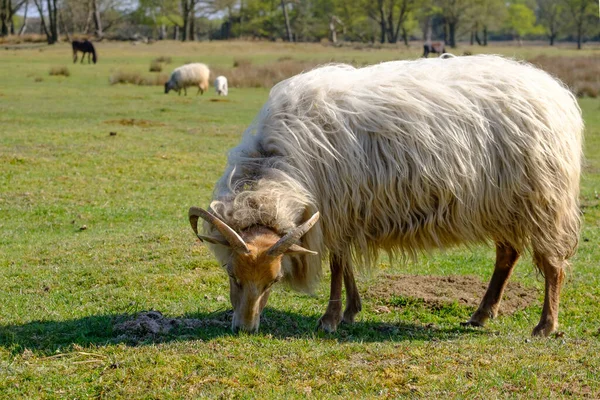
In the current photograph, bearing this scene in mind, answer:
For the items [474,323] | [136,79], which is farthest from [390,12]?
[474,323]

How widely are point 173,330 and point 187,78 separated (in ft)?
107

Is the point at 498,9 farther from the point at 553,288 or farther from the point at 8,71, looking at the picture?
the point at 553,288

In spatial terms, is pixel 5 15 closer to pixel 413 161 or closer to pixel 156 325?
pixel 156 325

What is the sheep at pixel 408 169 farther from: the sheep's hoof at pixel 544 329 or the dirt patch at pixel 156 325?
the dirt patch at pixel 156 325

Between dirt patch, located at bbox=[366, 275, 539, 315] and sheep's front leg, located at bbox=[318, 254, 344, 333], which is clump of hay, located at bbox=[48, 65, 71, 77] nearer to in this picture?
dirt patch, located at bbox=[366, 275, 539, 315]

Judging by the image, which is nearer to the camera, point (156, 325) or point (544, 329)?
point (156, 325)

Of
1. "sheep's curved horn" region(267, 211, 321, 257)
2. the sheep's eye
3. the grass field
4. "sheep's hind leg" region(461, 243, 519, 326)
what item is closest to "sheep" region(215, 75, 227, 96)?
the grass field

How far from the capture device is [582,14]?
96.4 m

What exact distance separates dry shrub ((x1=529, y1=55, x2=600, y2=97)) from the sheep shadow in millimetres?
27465

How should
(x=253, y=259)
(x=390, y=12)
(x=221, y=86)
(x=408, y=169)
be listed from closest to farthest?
(x=253, y=259)
(x=408, y=169)
(x=221, y=86)
(x=390, y=12)

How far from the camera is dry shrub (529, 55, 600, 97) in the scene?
3500 cm

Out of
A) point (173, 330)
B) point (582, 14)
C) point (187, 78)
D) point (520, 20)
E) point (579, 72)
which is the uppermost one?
point (582, 14)

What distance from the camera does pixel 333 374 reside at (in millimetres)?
5305

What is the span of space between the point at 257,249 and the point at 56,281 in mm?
3425
